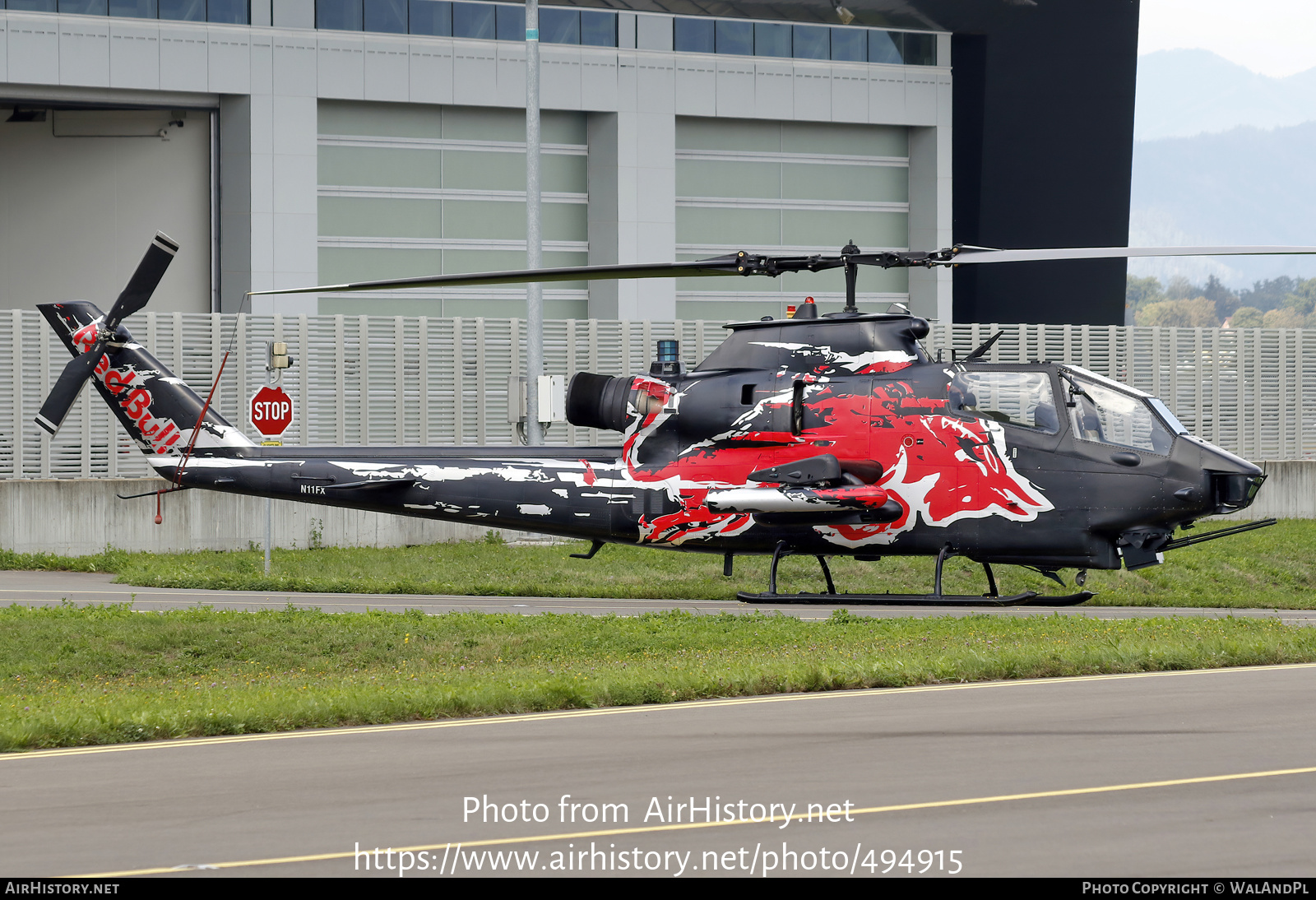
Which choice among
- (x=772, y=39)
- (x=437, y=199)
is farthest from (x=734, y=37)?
(x=437, y=199)

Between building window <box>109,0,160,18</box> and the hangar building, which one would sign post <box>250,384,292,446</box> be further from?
building window <box>109,0,160,18</box>

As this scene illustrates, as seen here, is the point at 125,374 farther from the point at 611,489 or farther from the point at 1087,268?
the point at 1087,268

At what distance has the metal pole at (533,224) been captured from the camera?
26.0 metres

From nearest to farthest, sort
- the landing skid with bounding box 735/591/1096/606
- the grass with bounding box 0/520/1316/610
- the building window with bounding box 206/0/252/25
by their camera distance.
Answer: the landing skid with bounding box 735/591/1096/606 < the grass with bounding box 0/520/1316/610 < the building window with bounding box 206/0/252/25

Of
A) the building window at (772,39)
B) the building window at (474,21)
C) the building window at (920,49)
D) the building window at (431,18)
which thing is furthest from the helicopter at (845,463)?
the building window at (920,49)

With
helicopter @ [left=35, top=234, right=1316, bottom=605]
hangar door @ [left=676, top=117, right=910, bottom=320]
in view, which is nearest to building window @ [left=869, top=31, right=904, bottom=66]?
hangar door @ [left=676, top=117, right=910, bottom=320]

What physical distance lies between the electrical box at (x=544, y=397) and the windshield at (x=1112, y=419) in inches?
508

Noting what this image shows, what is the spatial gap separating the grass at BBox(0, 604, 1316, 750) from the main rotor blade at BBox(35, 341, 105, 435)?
8.17 ft

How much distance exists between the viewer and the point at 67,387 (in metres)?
18.6

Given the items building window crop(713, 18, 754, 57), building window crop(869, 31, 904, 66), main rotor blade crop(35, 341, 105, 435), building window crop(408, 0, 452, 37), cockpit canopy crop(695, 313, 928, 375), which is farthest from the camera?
building window crop(869, 31, 904, 66)

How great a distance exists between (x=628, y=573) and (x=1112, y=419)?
11898 mm

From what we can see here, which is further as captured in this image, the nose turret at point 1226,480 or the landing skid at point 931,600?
the nose turret at point 1226,480

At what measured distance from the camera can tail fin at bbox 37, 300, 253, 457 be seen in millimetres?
18797

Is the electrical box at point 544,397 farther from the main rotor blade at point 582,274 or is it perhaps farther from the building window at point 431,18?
the building window at point 431,18
